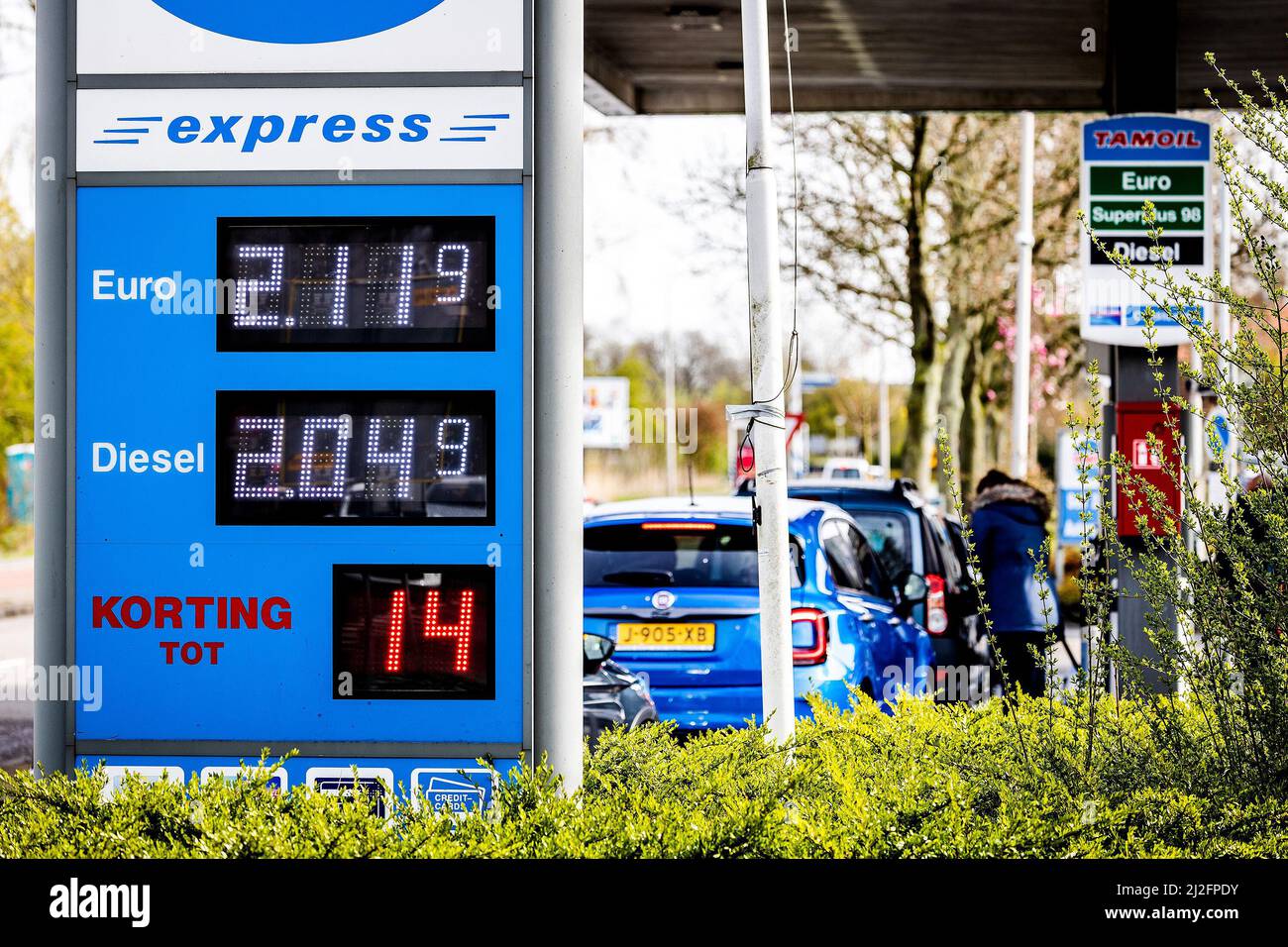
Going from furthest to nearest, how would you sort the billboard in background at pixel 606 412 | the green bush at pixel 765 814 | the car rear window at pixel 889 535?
1. the billboard in background at pixel 606 412
2. the car rear window at pixel 889 535
3. the green bush at pixel 765 814

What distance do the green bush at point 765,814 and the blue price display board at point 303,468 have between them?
386 millimetres

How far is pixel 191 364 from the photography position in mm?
5371

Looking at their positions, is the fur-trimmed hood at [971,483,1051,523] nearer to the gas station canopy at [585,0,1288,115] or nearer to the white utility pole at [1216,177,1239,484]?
the white utility pole at [1216,177,1239,484]

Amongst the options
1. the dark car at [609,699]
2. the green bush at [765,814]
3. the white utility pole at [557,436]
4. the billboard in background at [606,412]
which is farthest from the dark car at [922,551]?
the billboard in background at [606,412]

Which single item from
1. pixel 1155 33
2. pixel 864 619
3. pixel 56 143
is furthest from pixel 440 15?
pixel 1155 33

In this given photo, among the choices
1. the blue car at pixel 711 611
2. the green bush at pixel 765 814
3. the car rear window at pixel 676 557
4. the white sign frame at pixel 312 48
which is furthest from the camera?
the car rear window at pixel 676 557

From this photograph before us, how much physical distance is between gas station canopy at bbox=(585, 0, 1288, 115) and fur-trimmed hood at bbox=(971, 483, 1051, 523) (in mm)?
2674

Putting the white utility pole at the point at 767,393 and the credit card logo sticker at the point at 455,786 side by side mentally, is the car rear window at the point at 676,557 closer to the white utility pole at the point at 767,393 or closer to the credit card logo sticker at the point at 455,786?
the white utility pole at the point at 767,393

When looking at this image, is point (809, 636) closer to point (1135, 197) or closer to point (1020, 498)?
point (1020, 498)

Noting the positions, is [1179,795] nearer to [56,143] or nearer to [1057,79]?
[56,143]

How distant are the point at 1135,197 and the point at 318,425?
7.08m

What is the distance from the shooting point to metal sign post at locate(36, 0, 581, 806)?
530 centimetres

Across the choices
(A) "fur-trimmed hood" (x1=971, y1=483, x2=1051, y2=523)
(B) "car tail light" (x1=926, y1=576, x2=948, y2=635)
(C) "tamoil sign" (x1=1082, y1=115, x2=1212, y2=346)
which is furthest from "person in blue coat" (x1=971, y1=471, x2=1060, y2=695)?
(C) "tamoil sign" (x1=1082, y1=115, x2=1212, y2=346)

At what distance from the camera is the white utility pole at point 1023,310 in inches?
973
